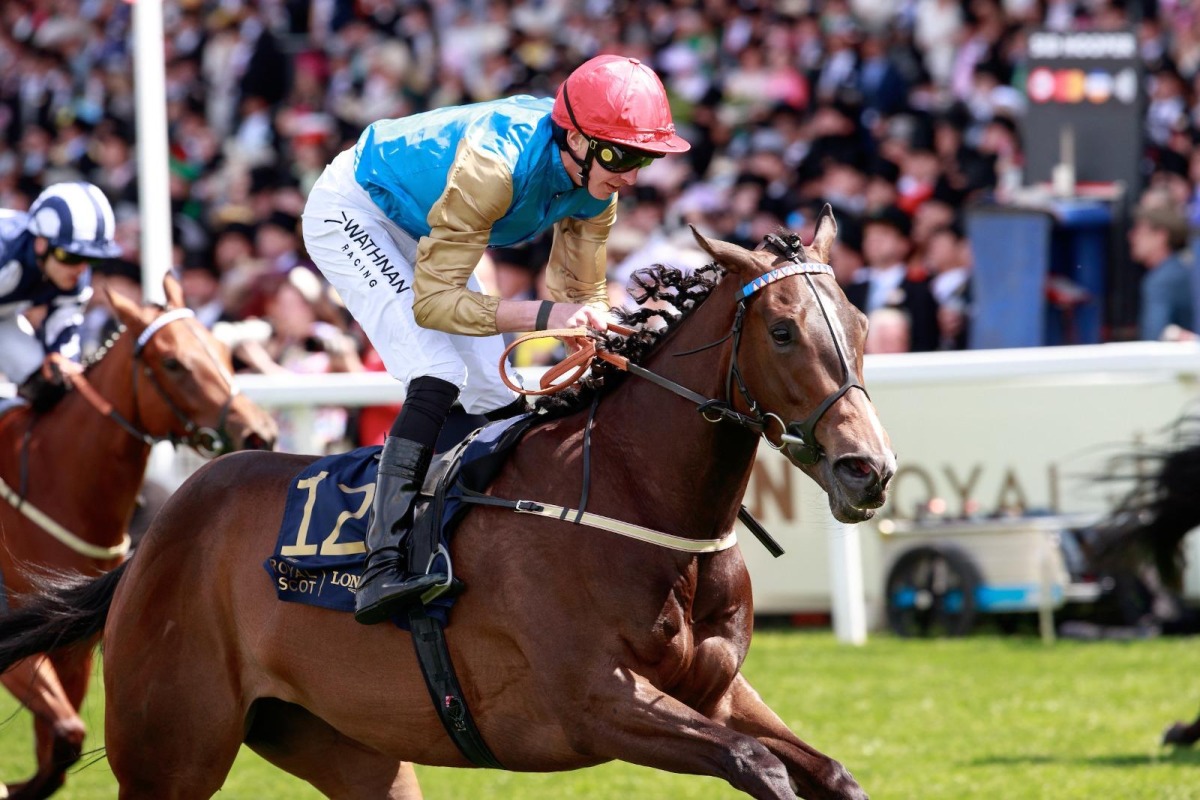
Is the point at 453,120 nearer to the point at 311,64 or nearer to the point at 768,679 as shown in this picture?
the point at 768,679

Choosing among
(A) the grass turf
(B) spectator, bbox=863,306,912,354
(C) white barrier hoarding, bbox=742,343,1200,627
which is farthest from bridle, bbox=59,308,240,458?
(B) spectator, bbox=863,306,912,354

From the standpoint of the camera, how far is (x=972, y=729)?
675 cm

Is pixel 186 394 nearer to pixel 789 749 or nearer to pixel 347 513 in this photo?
pixel 347 513

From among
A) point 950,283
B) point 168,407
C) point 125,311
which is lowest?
point 950,283

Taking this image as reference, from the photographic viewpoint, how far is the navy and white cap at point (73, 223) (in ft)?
20.6

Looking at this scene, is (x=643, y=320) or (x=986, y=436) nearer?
(x=643, y=320)

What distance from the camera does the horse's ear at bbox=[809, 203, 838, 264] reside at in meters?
3.85

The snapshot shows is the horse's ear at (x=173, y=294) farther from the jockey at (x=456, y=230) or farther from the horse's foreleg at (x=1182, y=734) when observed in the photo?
the horse's foreleg at (x=1182, y=734)

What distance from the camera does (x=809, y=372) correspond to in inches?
142

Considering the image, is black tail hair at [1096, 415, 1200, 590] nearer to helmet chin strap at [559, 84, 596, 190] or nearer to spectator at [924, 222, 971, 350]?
helmet chin strap at [559, 84, 596, 190]

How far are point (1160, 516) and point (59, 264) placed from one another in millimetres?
4286

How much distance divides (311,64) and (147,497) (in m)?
12.1

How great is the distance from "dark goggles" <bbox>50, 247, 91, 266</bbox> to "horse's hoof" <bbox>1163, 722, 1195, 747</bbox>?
4.36 metres

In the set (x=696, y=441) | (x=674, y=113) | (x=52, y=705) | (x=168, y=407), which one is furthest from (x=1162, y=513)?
(x=674, y=113)
